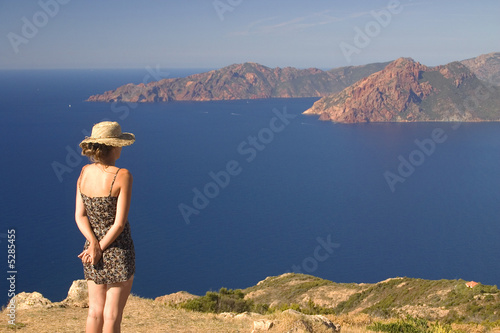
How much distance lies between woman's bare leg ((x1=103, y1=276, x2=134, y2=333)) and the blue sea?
50036 mm

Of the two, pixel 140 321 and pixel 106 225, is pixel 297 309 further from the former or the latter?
pixel 106 225

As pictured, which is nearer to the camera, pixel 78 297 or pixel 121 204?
pixel 121 204

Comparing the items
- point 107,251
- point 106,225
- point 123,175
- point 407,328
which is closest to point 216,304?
point 407,328

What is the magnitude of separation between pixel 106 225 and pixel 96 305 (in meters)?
1.14

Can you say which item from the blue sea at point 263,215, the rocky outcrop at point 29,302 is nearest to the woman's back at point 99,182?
the rocky outcrop at point 29,302

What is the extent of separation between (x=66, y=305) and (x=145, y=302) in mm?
2390

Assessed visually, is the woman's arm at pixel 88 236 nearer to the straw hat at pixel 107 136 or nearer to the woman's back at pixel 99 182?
the woman's back at pixel 99 182

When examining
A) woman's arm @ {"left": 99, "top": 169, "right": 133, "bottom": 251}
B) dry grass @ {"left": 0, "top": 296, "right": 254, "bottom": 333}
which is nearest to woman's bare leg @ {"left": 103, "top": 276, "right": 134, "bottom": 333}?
woman's arm @ {"left": 99, "top": 169, "right": 133, "bottom": 251}

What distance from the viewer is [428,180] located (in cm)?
15025

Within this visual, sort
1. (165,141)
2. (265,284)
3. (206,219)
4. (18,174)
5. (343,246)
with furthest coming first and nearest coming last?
(165,141) → (18,174) → (206,219) → (343,246) → (265,284)

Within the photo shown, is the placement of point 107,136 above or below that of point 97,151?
above

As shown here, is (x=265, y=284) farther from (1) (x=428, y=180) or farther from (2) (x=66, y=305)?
(1) (x=428, y=180)

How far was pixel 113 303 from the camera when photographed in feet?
20.4

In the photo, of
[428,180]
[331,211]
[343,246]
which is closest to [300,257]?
[343,246]
